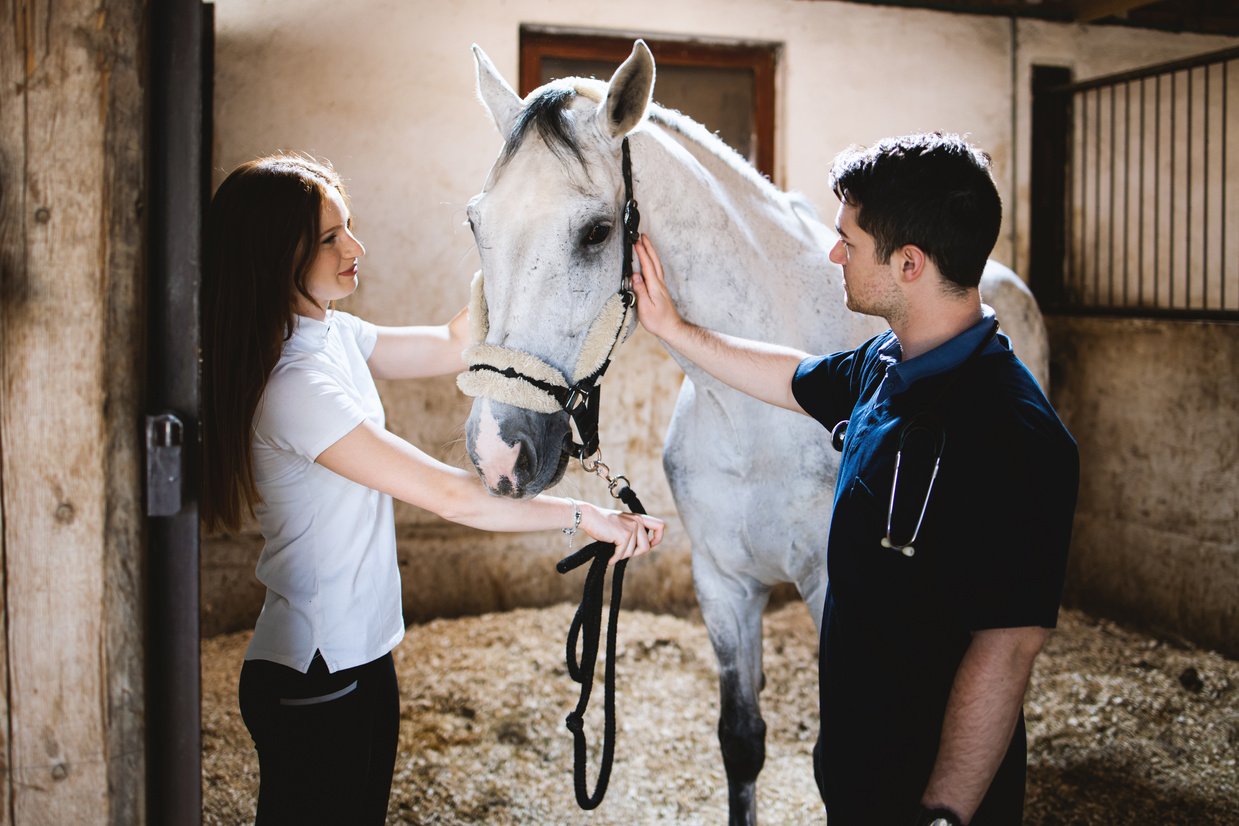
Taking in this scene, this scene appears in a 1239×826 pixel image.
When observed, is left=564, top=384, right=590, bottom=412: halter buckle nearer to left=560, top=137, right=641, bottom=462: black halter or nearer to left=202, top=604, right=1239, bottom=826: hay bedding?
left=560, top=137, right=641, bottom=462: black halter

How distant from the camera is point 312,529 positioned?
1525 millimetres

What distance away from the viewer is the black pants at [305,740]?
147 centimetres

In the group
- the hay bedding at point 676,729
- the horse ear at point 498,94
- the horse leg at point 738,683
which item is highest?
the horse ear at point 498,94

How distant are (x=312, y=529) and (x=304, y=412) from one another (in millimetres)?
216

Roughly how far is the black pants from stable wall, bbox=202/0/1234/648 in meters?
2.33

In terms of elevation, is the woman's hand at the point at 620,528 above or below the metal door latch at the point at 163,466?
below

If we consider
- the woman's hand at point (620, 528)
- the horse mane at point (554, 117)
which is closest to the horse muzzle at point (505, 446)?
the woman's hand at point (620, 528)

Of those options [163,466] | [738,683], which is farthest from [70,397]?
[738,683]

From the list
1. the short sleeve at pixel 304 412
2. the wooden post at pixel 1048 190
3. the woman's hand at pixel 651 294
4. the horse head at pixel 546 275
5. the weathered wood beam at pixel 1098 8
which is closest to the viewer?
the short sleeve at pixel 304 412

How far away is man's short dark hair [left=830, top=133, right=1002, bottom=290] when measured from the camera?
1.23m

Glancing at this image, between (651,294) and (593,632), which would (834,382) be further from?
(593,632)

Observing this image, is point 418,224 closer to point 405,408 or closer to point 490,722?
point 405,408

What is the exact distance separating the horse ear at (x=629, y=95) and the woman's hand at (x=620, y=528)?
2.24ft

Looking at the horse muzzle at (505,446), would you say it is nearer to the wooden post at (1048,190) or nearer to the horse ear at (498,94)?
the horse ear at (498,94)
